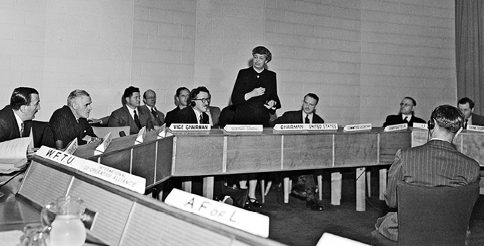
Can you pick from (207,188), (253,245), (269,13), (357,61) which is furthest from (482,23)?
(253,245)

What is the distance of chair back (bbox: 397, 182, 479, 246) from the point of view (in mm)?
1919

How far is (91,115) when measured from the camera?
226 inches

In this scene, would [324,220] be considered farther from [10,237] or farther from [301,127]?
[10,237]

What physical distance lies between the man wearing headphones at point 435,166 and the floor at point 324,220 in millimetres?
989

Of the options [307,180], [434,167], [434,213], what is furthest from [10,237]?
[307,180]

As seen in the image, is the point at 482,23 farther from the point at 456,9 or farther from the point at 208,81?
the point at 208,81

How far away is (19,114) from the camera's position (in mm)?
3621

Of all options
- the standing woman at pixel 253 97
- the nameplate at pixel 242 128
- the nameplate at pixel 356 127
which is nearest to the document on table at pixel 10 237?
the nameplate at pixel 242 128

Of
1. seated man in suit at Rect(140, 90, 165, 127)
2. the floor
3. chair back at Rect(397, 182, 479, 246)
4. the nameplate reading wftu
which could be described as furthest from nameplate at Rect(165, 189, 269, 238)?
seated man in suit at Rect(140, 90, 165, 127)

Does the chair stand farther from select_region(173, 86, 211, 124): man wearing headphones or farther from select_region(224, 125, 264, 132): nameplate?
select_region(173, 86, 211, 124): man wearing headphones

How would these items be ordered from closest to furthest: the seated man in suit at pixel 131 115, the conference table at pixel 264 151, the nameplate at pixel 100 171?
the nameplate at pixel 100 171 → the conference table at pixel 264 151 → the seated man in suit at pixel 131 115

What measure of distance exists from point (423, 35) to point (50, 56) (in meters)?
5.62

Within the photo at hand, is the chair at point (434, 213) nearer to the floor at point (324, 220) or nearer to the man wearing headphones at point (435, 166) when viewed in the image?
the man wearing headphones at point (435, 166)

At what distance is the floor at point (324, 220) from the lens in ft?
11.6
